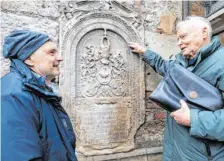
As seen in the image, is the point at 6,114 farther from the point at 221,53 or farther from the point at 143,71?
the point at 143,71

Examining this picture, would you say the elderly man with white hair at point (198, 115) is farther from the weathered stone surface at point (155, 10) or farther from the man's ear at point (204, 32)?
the weathered stone surface at point (155, 10)

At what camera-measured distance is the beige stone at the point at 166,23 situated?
2.71 meters

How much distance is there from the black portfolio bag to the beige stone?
2.97 ft

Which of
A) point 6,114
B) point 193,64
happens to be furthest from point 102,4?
point 6,114

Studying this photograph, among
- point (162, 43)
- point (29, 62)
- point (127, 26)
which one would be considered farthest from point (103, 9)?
point (29, 62)

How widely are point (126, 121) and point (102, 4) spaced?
1122 mm

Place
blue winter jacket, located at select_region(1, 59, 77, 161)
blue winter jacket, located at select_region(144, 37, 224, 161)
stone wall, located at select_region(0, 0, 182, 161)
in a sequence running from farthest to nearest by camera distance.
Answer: stone wall, located at select_region(0, 0, 182, 161)
blue winter jacket, located at select_region(144, 37, 224, 161)
blue winter jacket, located at select_region(1, 59, 77, 161)

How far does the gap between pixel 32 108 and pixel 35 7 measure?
1.17m

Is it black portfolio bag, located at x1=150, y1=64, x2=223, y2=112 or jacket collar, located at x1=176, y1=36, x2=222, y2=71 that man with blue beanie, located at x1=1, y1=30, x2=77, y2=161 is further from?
jacket collar, located at x1=176, y1=36, x2=222, y2=71

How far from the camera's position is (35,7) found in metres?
2.13

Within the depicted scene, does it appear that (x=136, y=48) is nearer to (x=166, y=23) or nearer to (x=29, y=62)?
(x=166, y=23)

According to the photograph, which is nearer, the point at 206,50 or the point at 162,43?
the point at 206,50

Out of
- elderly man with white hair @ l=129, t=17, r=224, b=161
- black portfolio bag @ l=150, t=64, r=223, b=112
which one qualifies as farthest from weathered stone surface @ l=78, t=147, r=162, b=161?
black portfolio bag @ l=150, t=64, r=223, b=112

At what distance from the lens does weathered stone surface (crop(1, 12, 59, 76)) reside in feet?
6.58
